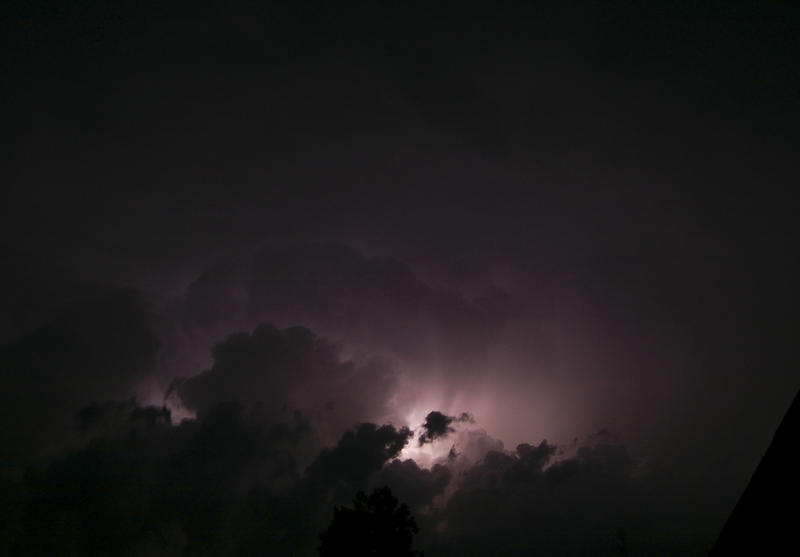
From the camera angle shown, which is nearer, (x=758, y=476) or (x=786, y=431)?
(x=786, y=431)

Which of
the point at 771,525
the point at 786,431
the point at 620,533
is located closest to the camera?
the point at 786,431

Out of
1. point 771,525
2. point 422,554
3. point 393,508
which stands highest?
point 393,508

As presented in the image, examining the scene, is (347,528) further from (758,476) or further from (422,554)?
(758,476)

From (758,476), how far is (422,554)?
37.3m

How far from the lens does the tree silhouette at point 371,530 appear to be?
112ft

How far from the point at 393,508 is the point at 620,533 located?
58647 millimetres

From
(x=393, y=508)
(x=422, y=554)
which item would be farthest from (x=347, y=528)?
(x=422, y=554)

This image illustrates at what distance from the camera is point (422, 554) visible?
1502 inches

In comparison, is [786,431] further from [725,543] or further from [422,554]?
[422,554]

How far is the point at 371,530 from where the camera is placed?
35312 millimetres

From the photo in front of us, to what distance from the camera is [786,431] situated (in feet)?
20.8

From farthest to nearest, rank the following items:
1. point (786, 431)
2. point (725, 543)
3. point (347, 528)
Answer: point (347, 528) < point (725, 543) < point (786, 431)

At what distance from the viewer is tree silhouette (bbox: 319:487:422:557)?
34219 millimetres

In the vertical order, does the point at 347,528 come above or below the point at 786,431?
above
